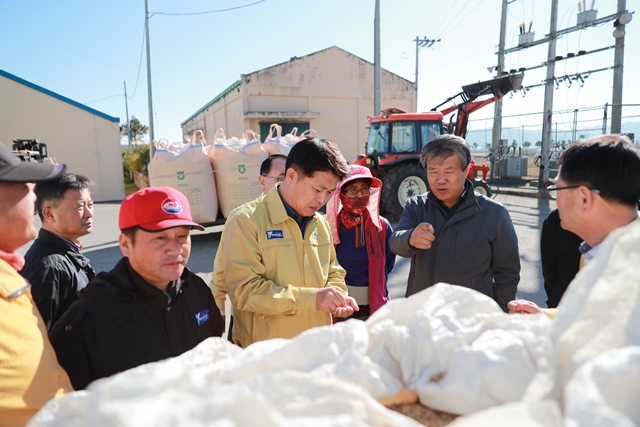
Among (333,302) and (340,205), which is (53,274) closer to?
(333,302)

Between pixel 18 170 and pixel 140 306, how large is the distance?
1.89ft

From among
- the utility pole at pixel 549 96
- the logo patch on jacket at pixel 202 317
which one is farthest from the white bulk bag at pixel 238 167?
the utility pole at pixel 549 96

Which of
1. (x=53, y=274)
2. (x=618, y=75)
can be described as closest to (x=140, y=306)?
(x=53, y=274)

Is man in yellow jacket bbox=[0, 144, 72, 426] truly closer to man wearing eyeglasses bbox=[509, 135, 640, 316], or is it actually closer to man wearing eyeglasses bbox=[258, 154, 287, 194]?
man wearing eyeglasses bbox=[509, 135, 640, 316]

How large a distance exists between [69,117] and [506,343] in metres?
20.9

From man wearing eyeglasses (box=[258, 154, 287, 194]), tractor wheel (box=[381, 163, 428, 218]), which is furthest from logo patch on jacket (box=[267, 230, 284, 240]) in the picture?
tractor wheel (box=[381, 163, 428, 218])

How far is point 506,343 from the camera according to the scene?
0.77 meters

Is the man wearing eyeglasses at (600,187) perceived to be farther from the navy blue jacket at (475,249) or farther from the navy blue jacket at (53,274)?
the navy blue jacket at (53,274)

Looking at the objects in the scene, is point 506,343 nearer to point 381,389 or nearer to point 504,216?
point 381,389

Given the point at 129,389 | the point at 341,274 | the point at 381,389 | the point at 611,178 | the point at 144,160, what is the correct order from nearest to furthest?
the point at 129,389 → the point at 381,389 → the point at 611,178 → the point at 341,274 → the point at 144,160

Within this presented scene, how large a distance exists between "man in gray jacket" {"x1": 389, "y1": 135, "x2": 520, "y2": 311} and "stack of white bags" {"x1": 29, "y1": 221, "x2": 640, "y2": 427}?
4.53ft

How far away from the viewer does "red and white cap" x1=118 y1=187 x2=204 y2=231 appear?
4.64 ft

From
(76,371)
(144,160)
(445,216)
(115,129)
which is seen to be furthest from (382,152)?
(144,160)

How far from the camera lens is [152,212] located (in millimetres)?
1423
